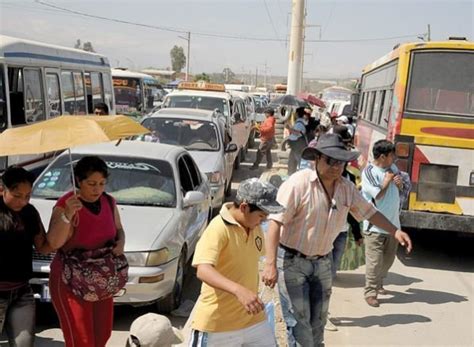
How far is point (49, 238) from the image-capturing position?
3457 millimetres

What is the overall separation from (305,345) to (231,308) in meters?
1.07

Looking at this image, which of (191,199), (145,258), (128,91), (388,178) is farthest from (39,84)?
(128,91)

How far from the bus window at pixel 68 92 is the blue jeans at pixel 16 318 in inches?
338

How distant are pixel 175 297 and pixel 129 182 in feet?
4.55

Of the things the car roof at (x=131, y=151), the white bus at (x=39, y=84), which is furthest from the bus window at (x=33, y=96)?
the car roof at (x=131, y=151)

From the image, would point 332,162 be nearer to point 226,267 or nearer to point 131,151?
point 226,267

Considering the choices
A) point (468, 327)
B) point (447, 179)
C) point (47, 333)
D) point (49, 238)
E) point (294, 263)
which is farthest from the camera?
point (447, 179)

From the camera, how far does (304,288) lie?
13.4ft

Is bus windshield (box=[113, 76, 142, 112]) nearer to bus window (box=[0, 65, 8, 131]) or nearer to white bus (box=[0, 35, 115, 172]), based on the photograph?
white bus (box=[0, 35, 115, 172])

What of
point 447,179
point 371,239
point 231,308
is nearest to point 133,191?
point 371,239

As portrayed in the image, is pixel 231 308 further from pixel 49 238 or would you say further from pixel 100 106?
pixel 100 106

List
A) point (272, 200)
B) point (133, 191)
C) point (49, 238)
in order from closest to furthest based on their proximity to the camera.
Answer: point (272, 200) < point (49, 238) < point (133, 191)

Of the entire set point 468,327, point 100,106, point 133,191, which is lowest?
point 468,327

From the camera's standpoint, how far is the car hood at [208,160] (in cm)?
990
